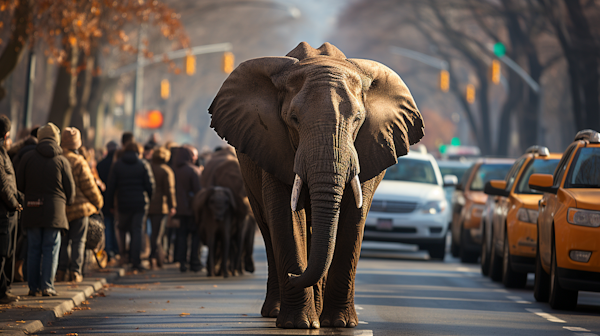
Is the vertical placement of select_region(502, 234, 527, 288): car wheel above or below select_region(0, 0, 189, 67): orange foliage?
below

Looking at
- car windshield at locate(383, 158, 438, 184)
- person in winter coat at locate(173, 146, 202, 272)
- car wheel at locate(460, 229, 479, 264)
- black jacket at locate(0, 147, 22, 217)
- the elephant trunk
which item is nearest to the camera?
the elephant trunk

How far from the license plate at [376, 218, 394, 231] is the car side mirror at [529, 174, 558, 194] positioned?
23.1 ft

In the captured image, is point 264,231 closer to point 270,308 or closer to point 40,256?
point 270,308

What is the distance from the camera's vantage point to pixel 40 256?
12.0 m

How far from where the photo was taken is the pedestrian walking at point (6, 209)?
10695mm

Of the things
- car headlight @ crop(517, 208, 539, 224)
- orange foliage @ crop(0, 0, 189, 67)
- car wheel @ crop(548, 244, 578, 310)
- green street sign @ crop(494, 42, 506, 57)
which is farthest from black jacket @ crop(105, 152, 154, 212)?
green street sign @ crop(494, 42, 506, 57)

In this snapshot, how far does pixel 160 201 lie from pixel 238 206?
1.58 metres

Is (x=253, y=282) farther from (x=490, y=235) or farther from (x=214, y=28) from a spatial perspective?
(x=214, y=28)

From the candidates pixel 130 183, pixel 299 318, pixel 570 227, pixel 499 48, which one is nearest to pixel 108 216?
pixel 130 183

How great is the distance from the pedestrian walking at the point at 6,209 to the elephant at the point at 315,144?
2216 millimetres

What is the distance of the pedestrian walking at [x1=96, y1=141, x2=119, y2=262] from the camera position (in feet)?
56.0

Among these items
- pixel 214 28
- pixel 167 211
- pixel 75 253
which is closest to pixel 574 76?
pixel 167 211

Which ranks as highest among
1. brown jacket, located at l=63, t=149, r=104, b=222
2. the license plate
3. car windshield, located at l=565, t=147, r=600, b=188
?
car windshield, located at l=565, t=147, r=600, b=188

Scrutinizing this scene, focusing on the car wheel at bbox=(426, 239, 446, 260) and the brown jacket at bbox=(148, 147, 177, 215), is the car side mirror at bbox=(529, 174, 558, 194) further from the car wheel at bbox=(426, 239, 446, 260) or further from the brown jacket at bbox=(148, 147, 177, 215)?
the car wheel at bbox=(426, 239, 446, 260)
